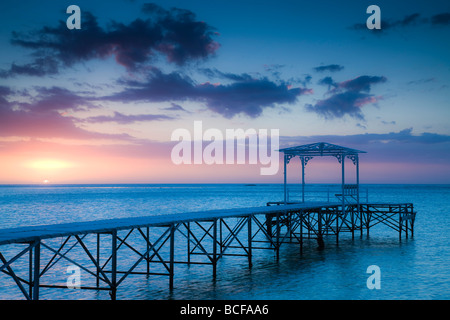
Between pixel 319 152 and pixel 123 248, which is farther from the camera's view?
pixel 319 152

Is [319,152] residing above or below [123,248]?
above

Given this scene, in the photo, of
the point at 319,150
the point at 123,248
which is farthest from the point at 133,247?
the point at 319,150

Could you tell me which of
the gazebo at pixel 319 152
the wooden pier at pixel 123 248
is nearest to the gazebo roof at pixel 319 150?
the gazebo at pixel 319 152

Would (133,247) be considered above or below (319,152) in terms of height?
below

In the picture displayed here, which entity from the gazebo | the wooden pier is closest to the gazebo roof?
the gazebo

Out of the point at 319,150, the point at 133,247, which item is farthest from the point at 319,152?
the point at 133,247

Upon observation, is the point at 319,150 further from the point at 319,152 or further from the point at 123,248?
the point at 123,248

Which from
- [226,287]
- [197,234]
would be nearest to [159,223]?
[226,287]

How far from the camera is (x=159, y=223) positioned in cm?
1411

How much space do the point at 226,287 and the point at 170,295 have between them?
2016 mm

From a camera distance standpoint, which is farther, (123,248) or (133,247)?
(133,247)

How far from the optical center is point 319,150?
87.7ft

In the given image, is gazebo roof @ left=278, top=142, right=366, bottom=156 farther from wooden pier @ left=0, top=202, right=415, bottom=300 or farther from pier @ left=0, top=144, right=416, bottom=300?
wooden pier @ left=0, top=202, right=415, bottom=300
